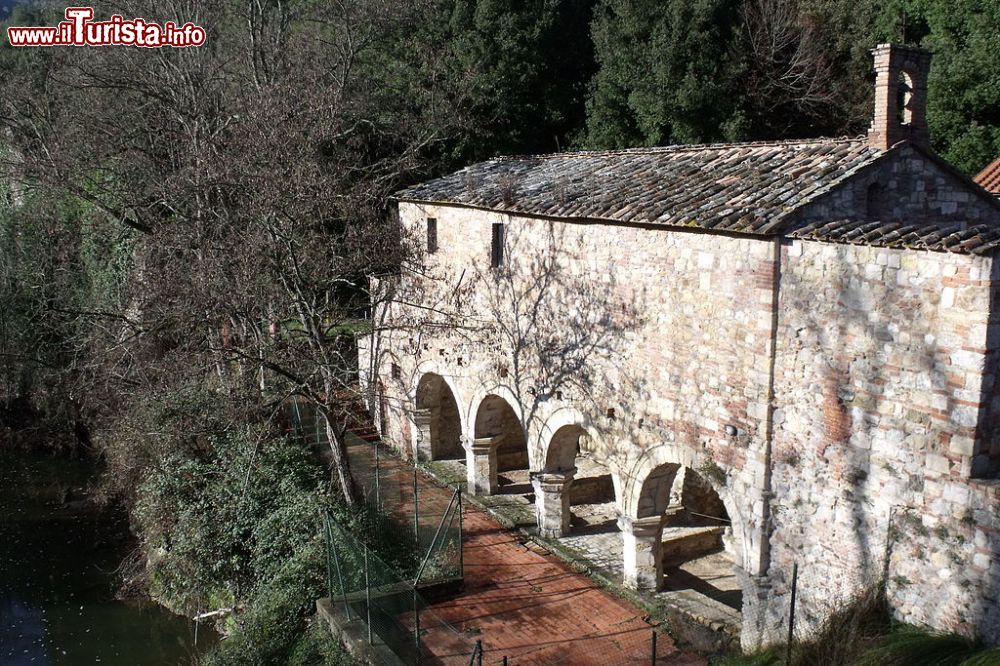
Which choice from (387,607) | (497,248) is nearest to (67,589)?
(387,607)

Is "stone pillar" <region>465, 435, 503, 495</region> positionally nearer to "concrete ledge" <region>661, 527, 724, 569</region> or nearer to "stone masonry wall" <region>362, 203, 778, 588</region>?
"stone masonry wall" <region>362, 203, 778, 588</region>

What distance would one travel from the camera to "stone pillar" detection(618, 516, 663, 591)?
38.5ft

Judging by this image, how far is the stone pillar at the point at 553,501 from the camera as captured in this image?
13625mm

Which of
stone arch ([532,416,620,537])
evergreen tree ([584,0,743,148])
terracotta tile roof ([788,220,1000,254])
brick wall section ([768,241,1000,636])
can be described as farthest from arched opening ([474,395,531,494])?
evergreen tree ([584,0,743,148])

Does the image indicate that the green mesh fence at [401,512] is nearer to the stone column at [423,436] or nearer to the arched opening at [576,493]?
the stone column at [423,436]

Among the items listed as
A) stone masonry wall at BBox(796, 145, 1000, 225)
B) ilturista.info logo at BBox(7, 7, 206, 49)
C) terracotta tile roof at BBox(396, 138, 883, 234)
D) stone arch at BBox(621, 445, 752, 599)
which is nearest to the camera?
stone masonry wall at BBox(796, 145, 1000, 225)

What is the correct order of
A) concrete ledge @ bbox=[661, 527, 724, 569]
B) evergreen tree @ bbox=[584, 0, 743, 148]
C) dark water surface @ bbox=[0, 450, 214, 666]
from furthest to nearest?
evergreen tree @ bbox=[584, 0, 743, 148], dark water surface @ bbox=[0, 450, 214, 666], concrete ledge @ bbox=[661, 527, 724, 569]

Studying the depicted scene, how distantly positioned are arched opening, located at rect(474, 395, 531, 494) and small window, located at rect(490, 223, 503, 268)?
93.1 inches

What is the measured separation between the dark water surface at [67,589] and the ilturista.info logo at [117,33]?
10.1 m

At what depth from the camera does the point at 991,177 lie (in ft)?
58.9

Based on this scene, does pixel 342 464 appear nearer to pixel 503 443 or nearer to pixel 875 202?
pixel 503 443

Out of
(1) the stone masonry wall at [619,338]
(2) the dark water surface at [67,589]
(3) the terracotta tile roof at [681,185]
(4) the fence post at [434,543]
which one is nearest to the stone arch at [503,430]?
(1) the stone masonry wall at [619,338]

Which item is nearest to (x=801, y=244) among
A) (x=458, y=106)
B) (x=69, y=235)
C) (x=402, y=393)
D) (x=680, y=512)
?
(x=680, y=512)

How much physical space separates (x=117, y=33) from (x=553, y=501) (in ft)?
50.4
